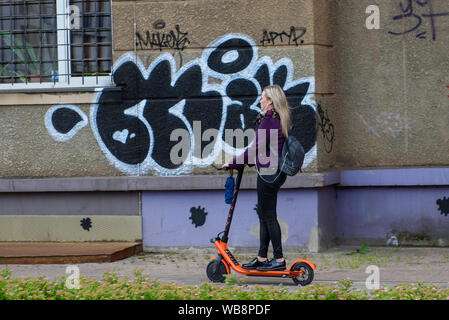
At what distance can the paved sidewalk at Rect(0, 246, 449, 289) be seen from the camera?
7340mm

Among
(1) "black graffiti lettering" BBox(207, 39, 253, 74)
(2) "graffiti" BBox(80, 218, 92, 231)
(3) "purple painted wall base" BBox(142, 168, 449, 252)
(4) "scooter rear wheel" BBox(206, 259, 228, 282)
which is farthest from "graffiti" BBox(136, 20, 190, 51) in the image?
(4) "scooter rear wheel" BBox(206, 259, 228, 282)

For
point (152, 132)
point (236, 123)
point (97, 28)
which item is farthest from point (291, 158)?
point (97, 28)

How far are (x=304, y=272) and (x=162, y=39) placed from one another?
138 inches

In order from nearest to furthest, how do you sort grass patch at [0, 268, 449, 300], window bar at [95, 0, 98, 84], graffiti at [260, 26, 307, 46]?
grass patch at [0, 268, 449, 300] → graffiti at [260, 26, 307, 46] → window bar at [95, 0, 98, 84]

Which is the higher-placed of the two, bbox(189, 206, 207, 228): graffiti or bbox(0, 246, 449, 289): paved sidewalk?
bbox(189, 206, 207, 228): graffiti

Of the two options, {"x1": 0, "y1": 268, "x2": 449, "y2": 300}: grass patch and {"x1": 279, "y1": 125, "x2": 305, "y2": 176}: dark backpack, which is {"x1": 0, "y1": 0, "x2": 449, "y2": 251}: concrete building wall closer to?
{"x1": 279, "y1": 125, "x2": 305, "y2": 176}: dark backpack

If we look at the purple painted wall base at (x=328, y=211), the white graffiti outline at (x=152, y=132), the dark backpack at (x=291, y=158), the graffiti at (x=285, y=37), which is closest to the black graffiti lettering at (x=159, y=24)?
the white graffiti outline at (x=152, y=132)

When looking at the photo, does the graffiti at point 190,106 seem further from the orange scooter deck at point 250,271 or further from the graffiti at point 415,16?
the orange scooter deck at point 250,271

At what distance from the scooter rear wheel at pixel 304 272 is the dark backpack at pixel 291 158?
2.60 ft

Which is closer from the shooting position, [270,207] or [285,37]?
[270,207]

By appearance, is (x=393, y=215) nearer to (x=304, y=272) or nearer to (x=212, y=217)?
(x=212, y=217)

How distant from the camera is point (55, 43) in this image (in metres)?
9.59

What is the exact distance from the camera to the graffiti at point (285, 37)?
29.0ft

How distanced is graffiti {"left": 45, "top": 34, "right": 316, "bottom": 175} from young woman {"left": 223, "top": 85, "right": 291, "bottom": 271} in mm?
1876
